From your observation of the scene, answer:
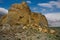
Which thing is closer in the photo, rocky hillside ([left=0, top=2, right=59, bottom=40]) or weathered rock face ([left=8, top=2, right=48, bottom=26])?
rocky hillside ([left=0, top=2, right=59, bottom=40])

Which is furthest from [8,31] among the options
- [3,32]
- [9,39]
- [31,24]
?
[31,24]

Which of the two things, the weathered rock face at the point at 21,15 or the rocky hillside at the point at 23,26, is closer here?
the rocky hillside at the point at 23,26

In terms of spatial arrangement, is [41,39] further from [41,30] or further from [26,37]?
[41,30]

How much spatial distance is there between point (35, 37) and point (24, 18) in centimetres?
651

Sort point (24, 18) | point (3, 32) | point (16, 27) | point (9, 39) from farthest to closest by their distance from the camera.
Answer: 1. point (24, 18)
2. point (16, 27)
3. point (3, 32)
4. point (9, 39)

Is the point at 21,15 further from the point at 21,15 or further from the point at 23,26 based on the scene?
the point at 23,26

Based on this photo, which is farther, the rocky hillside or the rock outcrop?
the rock outcrop

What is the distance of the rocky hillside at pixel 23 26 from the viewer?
30325mm

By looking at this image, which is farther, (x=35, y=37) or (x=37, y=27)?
(x=37, y=27)

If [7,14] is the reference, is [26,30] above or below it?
below

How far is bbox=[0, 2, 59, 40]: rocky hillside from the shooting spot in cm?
3033

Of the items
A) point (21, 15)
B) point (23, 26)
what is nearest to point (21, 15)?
point (21, 15)

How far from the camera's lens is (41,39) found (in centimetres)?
3009

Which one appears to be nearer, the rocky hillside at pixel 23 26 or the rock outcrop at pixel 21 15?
the rocky hillside at pixel 23 26
